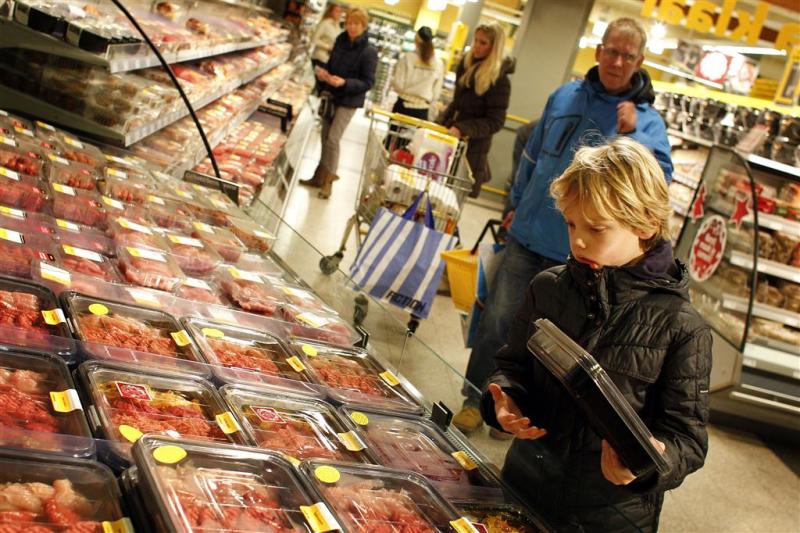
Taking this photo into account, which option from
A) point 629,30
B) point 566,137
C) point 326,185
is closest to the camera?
point 629,30

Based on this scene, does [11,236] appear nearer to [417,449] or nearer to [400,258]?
[417,449]

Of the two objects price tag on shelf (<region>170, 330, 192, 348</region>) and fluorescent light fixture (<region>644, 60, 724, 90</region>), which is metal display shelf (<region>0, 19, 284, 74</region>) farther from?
fluorescent light fixture (<region>644, 60, 724, 90</region>)

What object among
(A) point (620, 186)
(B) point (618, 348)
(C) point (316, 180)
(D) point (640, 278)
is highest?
(A) point (620, 186)

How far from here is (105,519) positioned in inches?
51.4

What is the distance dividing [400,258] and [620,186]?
2893mm

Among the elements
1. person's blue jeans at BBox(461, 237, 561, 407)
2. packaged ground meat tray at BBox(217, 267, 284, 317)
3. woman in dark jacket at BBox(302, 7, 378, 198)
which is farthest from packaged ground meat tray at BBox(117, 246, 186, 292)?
woman in dark jacket at BBox(302, 7, 378, 198)

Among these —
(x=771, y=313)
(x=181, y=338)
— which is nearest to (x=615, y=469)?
(x=181, y=338)

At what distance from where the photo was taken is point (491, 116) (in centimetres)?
662

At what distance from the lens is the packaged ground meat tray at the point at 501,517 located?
175 cm

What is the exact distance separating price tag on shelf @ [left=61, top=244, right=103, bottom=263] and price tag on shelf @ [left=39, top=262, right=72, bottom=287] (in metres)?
0.16

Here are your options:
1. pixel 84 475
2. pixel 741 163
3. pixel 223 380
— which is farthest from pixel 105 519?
pixel 741 163

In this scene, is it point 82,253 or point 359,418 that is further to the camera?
point 82,253

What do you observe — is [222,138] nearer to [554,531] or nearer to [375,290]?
[375,290]

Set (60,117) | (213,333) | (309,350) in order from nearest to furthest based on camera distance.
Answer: (213,333) < (309,350) < (60,117)
